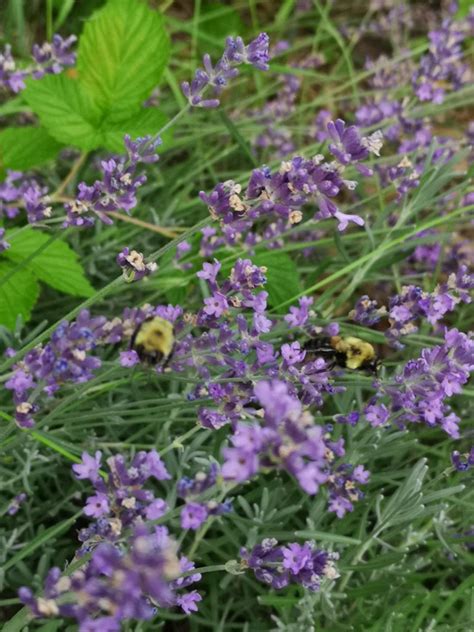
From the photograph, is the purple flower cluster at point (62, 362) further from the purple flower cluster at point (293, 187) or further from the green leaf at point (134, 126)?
the green leaf at point (134, 126)

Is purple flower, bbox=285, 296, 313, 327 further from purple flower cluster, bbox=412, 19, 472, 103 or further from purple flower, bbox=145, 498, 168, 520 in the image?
A: purple flower cluster, bbox=412, 19, 472, 103

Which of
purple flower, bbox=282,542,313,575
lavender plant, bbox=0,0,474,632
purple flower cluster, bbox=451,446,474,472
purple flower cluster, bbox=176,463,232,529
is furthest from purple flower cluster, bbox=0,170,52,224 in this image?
purple flower cluster, bbox=451,446,474,472

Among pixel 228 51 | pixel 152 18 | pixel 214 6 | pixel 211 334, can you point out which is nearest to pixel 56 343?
pixel 211 334

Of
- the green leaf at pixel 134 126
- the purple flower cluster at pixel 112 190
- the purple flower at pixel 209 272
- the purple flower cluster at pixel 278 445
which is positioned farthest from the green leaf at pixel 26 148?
the purple flower cluster at pixel 278 445

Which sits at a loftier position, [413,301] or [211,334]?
[211,334]

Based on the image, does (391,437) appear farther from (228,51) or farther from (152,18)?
(152,18)

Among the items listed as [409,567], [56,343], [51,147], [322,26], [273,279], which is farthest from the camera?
[322,26]

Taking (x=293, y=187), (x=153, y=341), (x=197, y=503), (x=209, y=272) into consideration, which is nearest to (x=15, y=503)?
(x=153, y=341)
